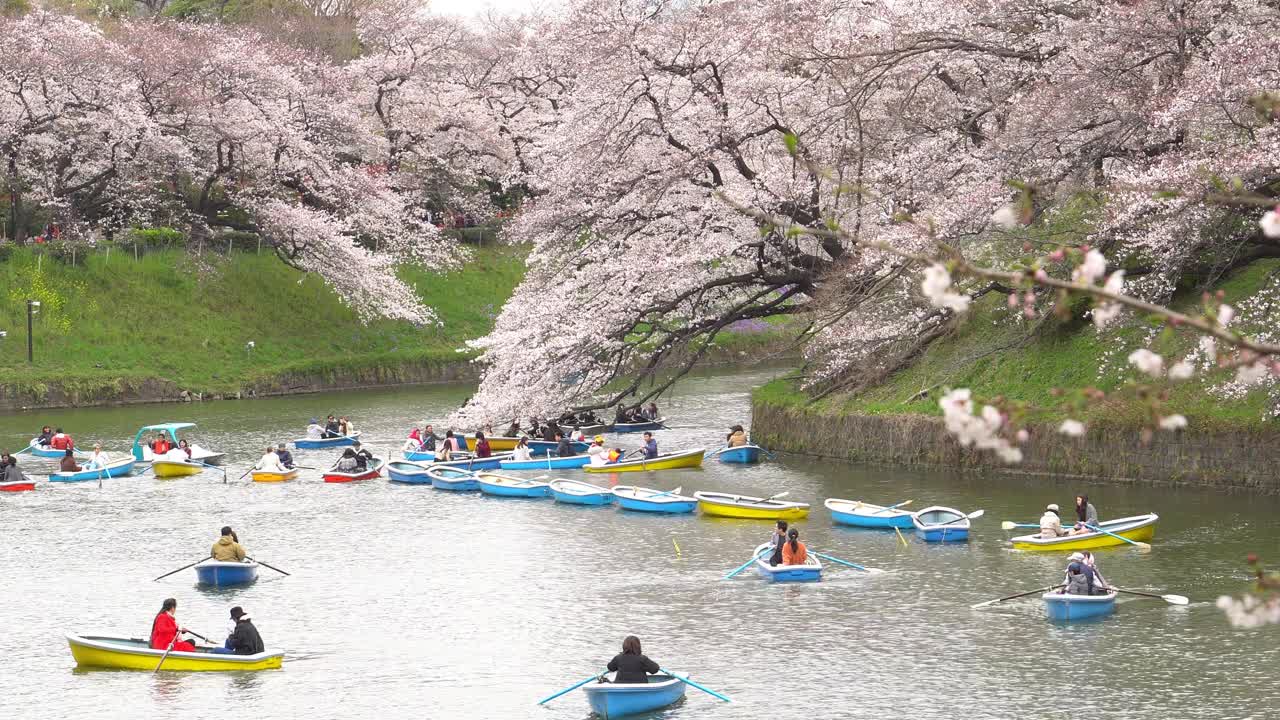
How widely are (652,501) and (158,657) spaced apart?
13.4 metres

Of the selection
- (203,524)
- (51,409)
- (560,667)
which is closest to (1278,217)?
(560,667)

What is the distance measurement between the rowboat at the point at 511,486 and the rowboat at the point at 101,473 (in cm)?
1008

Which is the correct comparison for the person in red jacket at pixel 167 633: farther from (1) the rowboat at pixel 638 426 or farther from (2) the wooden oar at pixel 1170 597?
(1) the rowboat at pixel 638 426

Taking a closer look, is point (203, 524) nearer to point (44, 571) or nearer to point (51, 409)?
point (44, 571)

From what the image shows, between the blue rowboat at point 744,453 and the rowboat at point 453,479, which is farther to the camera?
the blue rowboat at point 744,453

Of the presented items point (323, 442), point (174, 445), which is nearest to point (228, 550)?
point (174, 445)

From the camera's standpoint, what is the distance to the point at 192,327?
5772cm

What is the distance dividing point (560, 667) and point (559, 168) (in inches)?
776

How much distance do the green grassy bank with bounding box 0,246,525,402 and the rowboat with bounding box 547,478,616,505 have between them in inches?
1020

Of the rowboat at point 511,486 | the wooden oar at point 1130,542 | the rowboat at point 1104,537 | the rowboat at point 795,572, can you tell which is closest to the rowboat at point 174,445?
the rowboat at point 511,486

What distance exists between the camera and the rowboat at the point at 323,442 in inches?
1634

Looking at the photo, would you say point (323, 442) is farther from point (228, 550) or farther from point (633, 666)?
point (633, 666)

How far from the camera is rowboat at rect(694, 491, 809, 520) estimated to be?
95.3ft

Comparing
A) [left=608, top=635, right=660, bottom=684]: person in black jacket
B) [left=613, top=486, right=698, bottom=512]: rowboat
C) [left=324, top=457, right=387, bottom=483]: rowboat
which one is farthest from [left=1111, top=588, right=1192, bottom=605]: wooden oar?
[left=324, top=457, right=387, bottom=483]: rowboat
